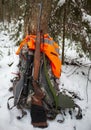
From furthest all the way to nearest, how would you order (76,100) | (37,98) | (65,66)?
(65,66) → (76,100) → (37,98)

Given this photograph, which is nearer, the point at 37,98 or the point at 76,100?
the point at 37,98

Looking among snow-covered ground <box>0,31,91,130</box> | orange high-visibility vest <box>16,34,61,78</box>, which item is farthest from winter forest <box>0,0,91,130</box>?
orange high-visibility vest <box>16,34,61,78</box>

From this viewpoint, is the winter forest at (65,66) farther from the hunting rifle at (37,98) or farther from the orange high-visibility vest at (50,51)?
the orange high-visibility vest at (50,51)

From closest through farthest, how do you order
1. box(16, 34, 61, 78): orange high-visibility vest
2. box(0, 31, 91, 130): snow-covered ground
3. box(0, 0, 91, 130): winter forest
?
1. box(0, 31, 91, 130): snow-covered ground
2. box(0, 0, 91, 130): winter forest
3. box(16, 34, 61, 78): orange high-visibility vest

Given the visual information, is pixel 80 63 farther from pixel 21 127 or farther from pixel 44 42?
pixel 21 127

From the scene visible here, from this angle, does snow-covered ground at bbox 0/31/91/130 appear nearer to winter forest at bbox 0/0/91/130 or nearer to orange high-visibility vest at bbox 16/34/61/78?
winter forest at bbox 0/0/91/130

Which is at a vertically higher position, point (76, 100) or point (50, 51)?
point (50, 51)

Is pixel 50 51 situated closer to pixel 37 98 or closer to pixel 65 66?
pixel 37 98

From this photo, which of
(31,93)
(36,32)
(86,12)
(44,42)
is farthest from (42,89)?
(86,12)

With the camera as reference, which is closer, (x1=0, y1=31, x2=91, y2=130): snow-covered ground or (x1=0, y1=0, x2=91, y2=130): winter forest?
(x1=0, y1=31, x2=91, y2=130): snow-covered ground

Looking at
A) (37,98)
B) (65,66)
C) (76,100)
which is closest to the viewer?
(37,98)

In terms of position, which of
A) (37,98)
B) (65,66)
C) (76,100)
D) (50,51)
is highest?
(50,51)

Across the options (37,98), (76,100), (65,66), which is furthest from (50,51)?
(65,66)

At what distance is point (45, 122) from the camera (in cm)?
319
